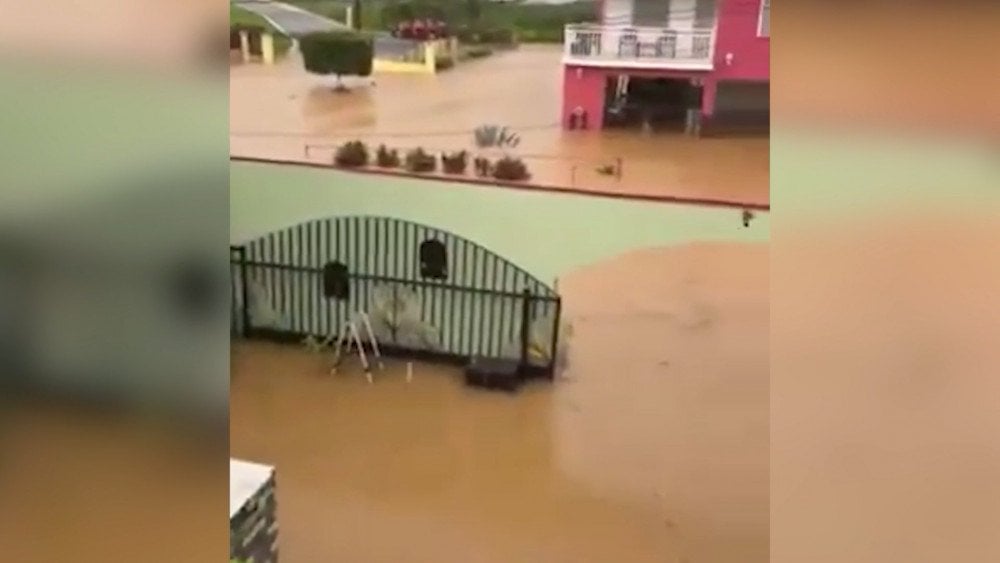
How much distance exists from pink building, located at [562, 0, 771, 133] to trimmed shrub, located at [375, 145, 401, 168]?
11cm

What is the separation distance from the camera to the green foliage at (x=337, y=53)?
2.54 ft

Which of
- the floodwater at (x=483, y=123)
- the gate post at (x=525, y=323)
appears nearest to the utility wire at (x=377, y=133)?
the floodwater at (x=483, y=123)

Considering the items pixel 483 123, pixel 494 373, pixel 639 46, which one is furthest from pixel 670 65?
pixel 494 373

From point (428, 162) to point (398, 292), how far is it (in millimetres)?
87

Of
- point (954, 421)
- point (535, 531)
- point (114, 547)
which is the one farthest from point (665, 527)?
point (114, 547)

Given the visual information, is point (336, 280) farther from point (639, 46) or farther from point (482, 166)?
point (639, 46)

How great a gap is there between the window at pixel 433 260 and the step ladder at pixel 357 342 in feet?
0.17

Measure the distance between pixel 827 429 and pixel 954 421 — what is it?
75 millimetres

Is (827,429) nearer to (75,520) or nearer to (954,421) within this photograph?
(954,421)

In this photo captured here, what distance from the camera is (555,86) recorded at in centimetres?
75

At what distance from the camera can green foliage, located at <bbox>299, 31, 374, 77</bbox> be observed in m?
0.77

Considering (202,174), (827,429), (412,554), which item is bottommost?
(412,554)

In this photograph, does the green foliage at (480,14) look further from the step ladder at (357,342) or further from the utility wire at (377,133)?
the step ladder at (357,342)

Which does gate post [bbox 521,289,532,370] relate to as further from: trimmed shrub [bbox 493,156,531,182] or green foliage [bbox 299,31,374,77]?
green foliage [bbox 299,31,374,77]
